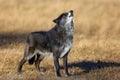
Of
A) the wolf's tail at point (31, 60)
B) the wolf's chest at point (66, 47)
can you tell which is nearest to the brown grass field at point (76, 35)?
the wolf's tail at point (31, 60)

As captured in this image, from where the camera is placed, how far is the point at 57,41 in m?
15.5

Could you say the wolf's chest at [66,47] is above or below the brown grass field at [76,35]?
above

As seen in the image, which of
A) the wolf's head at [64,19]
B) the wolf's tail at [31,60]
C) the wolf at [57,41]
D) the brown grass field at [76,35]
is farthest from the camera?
the wolf's tail at [31,60]

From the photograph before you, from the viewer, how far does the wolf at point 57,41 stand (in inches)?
607

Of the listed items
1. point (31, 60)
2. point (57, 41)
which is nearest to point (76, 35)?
point (31, 60)

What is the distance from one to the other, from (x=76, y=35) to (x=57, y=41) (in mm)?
8755

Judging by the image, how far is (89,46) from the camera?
2030 centimetres

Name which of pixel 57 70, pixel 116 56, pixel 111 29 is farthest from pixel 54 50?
pixel 111 29

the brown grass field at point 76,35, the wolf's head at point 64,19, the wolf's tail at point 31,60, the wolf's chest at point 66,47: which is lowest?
the brown grass field at point 76,35

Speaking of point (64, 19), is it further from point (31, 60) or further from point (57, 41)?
point (31, 60)

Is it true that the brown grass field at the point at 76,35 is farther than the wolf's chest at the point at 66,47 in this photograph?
Yes

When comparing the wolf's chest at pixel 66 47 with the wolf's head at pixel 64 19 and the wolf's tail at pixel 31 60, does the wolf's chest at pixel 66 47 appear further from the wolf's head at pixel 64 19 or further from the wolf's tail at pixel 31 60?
the wolf's tail at pixel 31 60

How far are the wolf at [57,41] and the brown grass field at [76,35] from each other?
1.89 ft

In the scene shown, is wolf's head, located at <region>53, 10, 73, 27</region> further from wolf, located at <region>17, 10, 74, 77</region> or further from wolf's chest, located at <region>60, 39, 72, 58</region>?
wolf's chest, located at <region>60, 39, 72, 58</region>
